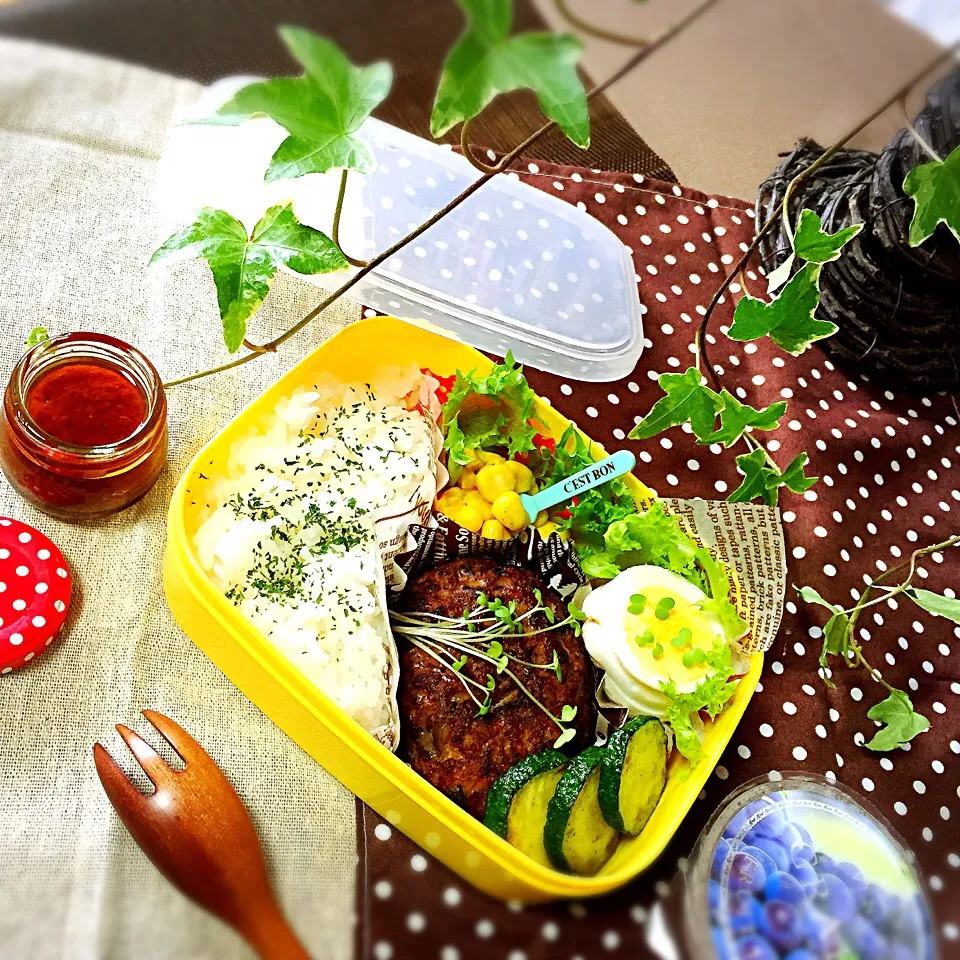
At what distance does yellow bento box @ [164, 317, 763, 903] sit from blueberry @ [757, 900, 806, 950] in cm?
19

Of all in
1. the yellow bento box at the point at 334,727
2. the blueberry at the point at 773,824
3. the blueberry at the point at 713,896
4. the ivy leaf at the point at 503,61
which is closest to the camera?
the ivy leaf at the point at 503,61

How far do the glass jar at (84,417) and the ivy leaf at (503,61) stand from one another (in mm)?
533

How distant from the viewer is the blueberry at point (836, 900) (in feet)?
1.55

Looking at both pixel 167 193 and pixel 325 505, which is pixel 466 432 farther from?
pixel 167 193

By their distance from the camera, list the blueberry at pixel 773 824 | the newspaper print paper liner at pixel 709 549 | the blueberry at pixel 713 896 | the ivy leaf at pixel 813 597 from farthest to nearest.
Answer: the ivy leaf at pixel 813 597
the newspaper print paper liner at pixel 709 549
the blueberry at pixel 773 824
the blueberry at pixel 713 896

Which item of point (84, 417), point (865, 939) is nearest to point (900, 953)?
point (865, 939)

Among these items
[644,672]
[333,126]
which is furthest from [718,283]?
[333,126]

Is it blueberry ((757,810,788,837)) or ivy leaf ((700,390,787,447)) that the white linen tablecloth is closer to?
blueberry ((757,810,788,837))

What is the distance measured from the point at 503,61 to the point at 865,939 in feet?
1.48

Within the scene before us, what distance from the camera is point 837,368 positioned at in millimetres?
1291

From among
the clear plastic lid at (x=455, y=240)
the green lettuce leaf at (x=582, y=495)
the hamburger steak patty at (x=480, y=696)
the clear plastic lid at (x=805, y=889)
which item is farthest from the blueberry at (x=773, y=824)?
the clear plastic lid at (x=455, y=240)

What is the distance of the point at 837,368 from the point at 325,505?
750 mm

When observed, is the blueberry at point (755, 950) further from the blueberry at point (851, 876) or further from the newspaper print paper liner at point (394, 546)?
the newspaper print paper liner at point (394, 546)

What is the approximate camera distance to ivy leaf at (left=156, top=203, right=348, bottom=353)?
2.63ft
